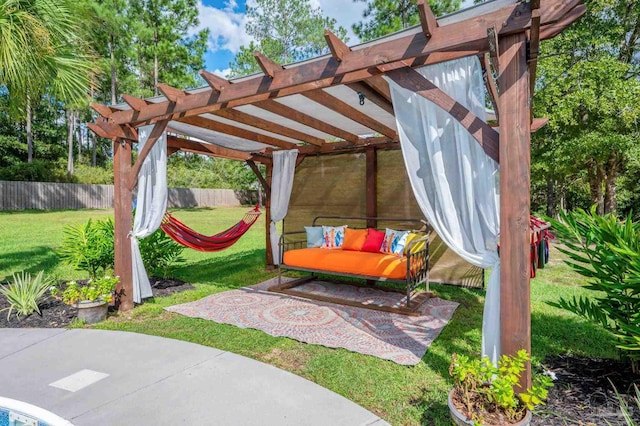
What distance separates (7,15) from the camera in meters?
3.33

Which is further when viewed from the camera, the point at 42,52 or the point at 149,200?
the point at 149,200

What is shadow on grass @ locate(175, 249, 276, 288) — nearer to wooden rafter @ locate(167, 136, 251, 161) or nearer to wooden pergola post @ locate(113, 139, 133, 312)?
wooden pergola post @ locate(113, 139, 133, 312)

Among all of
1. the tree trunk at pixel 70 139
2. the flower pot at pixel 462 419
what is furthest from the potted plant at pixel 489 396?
the tree trunk at pixel 70 139

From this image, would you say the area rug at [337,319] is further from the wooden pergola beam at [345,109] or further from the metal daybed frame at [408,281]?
the wooden pergola beam at [345,109]

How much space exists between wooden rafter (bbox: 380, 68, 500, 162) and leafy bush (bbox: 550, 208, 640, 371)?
0.74m

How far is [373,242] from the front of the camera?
500 cm

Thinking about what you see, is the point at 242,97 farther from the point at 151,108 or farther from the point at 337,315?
the point at 337,315

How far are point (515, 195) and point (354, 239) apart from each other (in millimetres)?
3280

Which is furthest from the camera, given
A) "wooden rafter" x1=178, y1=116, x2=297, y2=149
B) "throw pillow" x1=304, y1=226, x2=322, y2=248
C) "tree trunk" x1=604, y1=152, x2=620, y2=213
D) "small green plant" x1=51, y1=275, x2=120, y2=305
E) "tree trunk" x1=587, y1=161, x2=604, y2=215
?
"tree trunk" x1=587, y1=161, x2=604, y2=215

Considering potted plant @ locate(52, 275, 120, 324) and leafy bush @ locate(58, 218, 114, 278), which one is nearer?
potted plant @ locate(52, 275, 120, 324)

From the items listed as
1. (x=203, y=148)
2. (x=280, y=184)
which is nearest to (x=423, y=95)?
(x=203, y=148)

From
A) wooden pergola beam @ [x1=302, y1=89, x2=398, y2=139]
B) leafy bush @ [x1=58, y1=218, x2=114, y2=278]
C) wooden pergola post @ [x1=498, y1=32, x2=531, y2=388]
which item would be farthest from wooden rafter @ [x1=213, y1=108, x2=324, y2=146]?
wooden pergola post @ [x1=498, y1=32, x2=531, y2=388]

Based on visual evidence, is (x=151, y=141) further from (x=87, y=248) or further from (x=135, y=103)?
(x=87, y=248)

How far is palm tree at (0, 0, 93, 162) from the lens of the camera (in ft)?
10.9
